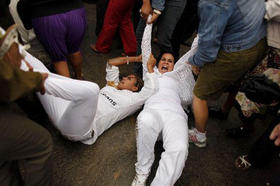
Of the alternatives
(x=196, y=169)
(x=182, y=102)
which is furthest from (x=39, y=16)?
(x=196, y=169)

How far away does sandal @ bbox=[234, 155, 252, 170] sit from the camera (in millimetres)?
A: 1742

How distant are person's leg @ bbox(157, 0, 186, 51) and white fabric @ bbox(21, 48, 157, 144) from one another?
0.56 m

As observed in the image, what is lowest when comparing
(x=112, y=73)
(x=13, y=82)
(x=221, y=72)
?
(x=112, y=73)

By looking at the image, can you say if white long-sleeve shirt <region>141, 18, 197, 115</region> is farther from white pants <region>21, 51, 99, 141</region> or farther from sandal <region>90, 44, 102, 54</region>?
sandal <region>90, 44, 102, 54</region>

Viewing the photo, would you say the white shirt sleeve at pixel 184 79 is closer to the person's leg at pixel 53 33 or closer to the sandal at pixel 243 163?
the sandal at pixel 243 163

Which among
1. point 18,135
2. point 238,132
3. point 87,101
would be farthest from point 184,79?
point 18,135

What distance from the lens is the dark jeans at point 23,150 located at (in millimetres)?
950

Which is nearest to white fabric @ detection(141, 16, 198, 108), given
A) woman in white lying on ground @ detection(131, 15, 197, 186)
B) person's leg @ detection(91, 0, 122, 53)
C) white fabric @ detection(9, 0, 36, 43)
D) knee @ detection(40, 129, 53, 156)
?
woman in white lying on ground @ detection(131, 15, 197, 186)

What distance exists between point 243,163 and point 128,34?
1.84 meters

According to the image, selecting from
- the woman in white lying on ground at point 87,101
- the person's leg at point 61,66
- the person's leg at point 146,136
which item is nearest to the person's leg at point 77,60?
the person's leg at point 61,66

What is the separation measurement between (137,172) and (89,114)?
0.50 metres

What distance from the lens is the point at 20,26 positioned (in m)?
1.75

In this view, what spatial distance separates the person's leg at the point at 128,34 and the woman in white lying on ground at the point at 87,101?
0.69 metres

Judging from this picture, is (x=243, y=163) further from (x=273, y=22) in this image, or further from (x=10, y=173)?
(x=10, y=173)
